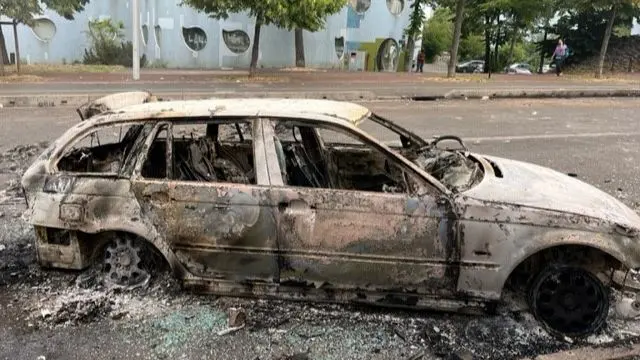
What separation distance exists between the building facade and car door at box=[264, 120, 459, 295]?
31355 millimetres

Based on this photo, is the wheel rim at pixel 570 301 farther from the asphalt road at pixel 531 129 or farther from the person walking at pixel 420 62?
the person walking at pixel 420 62

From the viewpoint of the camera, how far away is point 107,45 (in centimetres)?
3247

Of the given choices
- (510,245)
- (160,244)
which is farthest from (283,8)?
(510,245)

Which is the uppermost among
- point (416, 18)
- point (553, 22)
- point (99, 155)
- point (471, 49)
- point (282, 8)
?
point (553, 22)

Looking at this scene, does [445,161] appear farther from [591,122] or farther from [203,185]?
[591,122]

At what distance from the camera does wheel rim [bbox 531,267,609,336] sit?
362cm

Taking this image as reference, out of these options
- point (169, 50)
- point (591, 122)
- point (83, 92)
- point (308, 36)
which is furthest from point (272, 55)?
point (591, 122)

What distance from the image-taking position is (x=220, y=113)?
3922 millimetres

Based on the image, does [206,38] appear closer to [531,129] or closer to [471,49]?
[471,49]

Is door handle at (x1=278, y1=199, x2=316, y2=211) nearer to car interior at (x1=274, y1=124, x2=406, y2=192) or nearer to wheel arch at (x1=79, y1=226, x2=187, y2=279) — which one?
car interior at (x1=274, y1=124, x2=406, y2=192)

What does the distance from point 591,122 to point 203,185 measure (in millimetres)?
11761

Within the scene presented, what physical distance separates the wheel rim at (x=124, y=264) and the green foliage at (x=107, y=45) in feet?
103

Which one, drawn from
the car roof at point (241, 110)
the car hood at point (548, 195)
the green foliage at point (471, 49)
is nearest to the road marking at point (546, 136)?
the car hood at point (548, 195)

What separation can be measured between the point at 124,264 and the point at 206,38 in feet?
106
